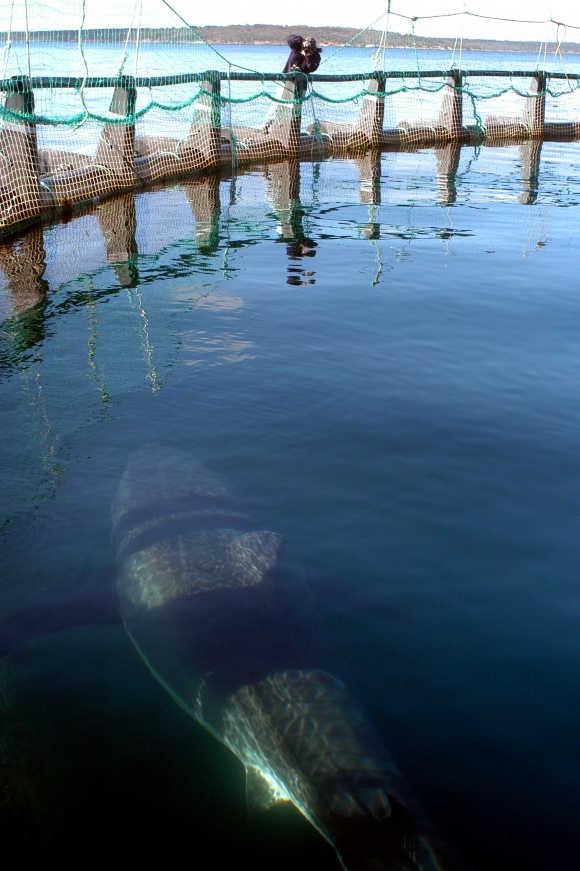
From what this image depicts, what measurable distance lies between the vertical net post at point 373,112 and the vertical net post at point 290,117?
1.95 metres

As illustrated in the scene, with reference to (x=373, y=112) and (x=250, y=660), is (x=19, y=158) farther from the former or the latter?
(x=373, y=112)

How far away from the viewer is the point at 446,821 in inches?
100

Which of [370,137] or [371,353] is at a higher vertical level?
[370,137]

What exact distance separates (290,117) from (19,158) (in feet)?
26.8

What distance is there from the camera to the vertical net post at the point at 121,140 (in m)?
12.7

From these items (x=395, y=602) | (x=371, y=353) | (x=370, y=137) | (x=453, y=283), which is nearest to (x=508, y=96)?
(x=370, y=137)

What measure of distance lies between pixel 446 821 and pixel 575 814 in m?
0.43

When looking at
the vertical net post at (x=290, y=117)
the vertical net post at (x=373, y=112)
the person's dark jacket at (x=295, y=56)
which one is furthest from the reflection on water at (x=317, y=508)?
the vertical net post at (x=373, y=112)

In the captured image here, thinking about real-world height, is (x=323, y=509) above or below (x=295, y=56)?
below

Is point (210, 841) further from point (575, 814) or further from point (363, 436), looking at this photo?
point (363, 436)

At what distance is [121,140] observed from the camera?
12867 mm

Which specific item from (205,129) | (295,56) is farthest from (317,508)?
(295,56)

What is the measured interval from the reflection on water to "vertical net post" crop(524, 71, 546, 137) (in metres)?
15.0

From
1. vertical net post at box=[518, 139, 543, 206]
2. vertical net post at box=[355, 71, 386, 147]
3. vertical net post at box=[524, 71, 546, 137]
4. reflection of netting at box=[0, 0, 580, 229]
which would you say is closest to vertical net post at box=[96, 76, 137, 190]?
reflection of netting at box=[0, 0, 580, 229]
